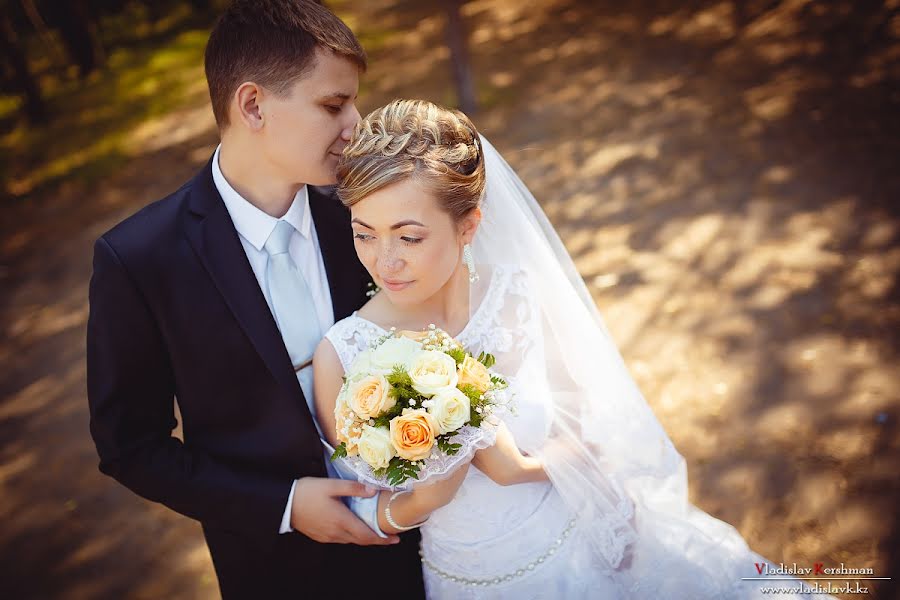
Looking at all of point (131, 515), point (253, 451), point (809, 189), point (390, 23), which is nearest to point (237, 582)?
point (253, 451)

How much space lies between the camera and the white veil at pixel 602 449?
2438 mm

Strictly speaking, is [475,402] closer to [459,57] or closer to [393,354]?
[393,354]

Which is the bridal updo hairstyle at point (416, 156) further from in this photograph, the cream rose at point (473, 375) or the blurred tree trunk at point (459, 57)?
the blurred tree trunk at point (459, 57)

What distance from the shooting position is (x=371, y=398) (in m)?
1.92

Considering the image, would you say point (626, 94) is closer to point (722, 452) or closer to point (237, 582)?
point (722, 452)

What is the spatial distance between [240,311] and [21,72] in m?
8.56

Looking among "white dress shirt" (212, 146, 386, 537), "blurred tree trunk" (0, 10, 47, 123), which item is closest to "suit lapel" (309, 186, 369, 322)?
"white dress shirt" (212, 146, 386, 537)

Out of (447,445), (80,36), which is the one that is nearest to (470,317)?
(447,445)

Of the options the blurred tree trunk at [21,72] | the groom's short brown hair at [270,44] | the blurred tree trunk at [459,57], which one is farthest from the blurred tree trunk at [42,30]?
the groom's short brown hair at [270,44]

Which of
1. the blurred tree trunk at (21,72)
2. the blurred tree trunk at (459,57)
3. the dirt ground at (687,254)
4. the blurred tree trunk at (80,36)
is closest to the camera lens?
the dirt ground at (687,254)

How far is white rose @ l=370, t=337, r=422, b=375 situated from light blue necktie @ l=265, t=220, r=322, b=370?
1.65ft

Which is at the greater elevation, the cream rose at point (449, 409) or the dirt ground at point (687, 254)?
the cream rose at point (449, 409)

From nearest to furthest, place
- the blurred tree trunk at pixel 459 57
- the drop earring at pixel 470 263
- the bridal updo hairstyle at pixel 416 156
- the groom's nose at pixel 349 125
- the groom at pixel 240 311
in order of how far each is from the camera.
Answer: the bridal updo hairstyle at pixel 416 156
the groom at pixel 240 311
the groom's nose at pixel 349 125
the drop earring at pixel 470 263
the blurred tree trunk at pixel 459 57

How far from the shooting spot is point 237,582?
261 centimetres
